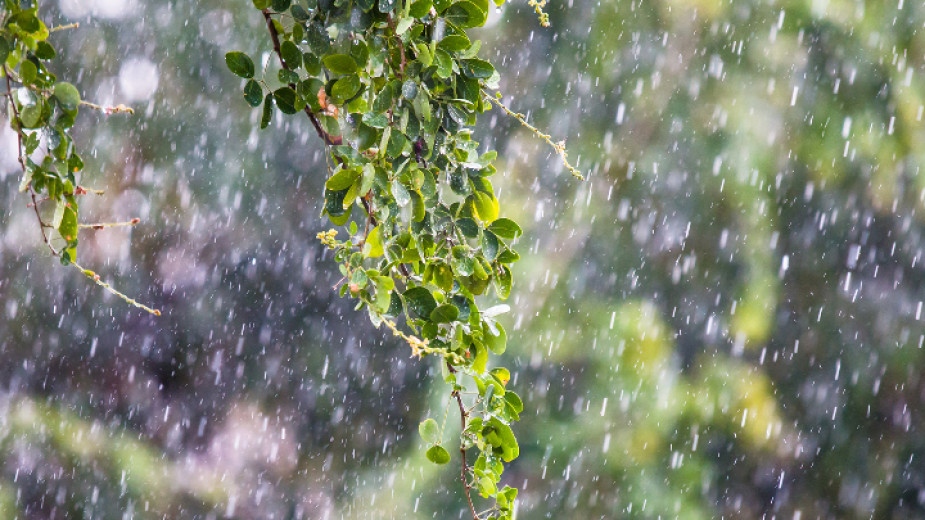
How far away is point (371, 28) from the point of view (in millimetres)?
625

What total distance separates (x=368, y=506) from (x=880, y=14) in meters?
2.36

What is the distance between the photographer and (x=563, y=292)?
9.90 feet

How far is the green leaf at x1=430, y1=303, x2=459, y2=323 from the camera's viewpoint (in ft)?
2.10

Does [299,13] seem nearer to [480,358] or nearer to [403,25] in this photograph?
[403,25]

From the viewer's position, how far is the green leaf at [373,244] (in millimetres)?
629

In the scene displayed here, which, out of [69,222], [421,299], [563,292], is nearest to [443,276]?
[421,299]

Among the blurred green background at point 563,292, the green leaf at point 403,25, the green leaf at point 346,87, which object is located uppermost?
the green leaf at point 403,25

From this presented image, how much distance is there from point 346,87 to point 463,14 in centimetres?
10

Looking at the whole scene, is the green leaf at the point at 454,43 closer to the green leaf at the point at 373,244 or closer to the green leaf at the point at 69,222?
the green leaf at the point at 373,244

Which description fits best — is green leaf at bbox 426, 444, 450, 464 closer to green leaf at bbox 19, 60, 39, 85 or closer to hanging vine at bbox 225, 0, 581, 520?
hanging vine at bbox 225, 0, 581, 520

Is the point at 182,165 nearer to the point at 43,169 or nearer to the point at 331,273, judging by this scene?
the point at 331,273

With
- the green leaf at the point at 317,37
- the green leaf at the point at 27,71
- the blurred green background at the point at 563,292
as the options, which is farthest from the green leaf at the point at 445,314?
the blurred green background at the point at 563,292

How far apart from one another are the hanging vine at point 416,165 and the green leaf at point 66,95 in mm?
122

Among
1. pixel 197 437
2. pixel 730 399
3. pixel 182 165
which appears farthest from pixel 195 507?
pixel 730 399
